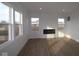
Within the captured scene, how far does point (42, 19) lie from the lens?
11852mm

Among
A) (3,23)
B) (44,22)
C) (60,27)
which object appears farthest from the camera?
(60,27)

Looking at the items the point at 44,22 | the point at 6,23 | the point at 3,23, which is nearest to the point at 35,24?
the point at 44,22

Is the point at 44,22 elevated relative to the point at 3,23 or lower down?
elevated

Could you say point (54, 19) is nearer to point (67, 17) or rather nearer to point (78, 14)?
point (67, 17)

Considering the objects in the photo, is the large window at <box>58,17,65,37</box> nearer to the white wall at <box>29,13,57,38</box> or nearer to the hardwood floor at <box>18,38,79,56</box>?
the white wall at <box>29,13,57,38</box>

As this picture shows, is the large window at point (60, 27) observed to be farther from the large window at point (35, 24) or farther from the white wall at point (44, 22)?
the large window at point (35, 24)

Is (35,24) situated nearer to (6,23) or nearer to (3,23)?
(6,23)

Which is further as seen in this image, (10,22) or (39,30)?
(39,30)

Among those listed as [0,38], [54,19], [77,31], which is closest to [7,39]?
[0,38]

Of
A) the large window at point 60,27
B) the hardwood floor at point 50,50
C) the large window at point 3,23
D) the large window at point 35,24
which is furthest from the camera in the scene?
the large window at point 60,27

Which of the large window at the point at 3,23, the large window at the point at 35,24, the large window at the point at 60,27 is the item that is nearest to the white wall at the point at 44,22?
the large window at the point at 35,24

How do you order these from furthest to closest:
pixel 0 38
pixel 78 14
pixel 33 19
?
pixel 33 19
pixel 78 14
pixel 0 38

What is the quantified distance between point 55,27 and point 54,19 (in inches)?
30.4

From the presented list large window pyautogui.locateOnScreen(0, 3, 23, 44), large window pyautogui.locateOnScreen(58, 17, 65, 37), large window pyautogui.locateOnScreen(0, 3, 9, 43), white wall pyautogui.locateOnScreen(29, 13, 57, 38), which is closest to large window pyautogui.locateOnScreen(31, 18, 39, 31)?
white wall pyautogui.locateOnScreen(29, 13, 57, 38)
